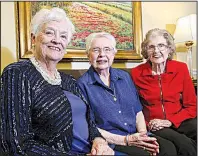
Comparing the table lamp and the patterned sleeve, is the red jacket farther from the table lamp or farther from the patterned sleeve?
the patterned sleeve

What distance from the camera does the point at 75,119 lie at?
129 cm

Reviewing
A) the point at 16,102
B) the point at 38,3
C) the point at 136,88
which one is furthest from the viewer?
the point at 38,3

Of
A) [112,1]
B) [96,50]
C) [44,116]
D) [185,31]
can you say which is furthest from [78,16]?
[44,116]

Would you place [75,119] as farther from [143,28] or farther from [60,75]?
[143,28]

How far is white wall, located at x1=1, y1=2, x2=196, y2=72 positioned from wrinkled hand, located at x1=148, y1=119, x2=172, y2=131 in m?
0.62

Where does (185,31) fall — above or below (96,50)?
above

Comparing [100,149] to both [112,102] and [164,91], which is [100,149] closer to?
[112,102]

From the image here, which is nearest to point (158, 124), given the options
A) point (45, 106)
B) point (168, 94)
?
point (168, 94)

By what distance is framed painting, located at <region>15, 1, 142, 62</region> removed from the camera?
1.87 m

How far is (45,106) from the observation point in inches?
46.6

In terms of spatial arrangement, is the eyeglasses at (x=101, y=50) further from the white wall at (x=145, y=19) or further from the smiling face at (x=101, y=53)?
the white wall at (x=145, y=19)

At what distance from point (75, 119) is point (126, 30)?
3.55 ft

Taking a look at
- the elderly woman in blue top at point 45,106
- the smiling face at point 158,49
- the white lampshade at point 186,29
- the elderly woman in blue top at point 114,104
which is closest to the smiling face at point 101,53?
the elderly woman in blue top at point 114,104

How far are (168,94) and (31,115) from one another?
92 centimetres
